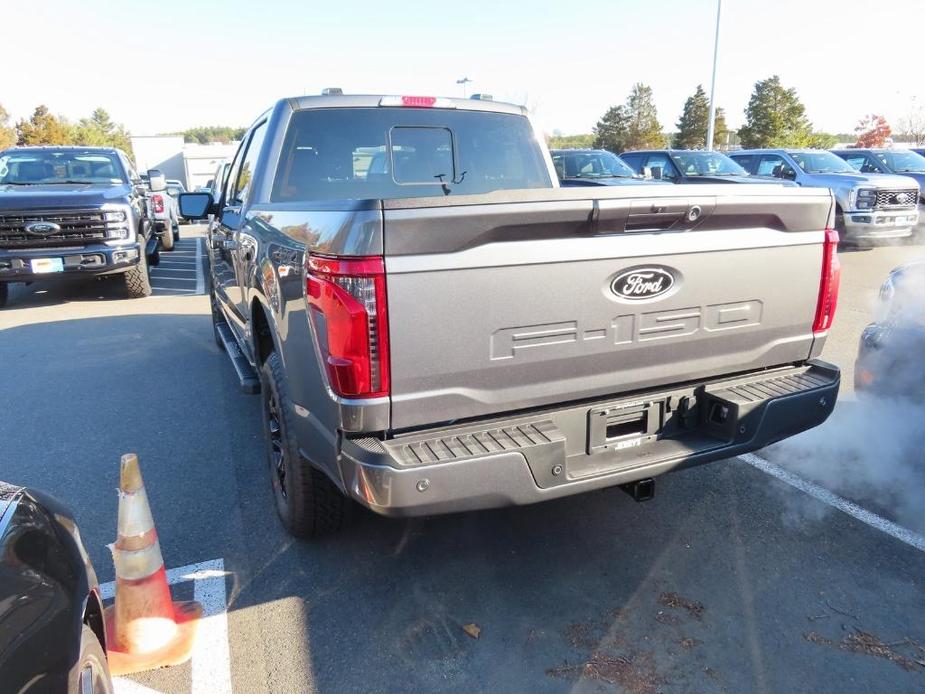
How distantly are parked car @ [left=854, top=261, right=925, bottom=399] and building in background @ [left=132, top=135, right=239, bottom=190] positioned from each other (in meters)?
38.2

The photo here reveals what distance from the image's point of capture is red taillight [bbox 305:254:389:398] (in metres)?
2.32

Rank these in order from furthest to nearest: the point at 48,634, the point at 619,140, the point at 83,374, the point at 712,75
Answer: the point at 619,140, the point at 712,75, the point at 83,374, the point at 48,634

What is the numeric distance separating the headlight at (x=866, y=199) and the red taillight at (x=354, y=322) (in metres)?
13.5

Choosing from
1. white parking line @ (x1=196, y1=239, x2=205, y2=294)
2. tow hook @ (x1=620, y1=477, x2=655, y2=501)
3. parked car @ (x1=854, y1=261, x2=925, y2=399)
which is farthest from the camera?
white parking line @ (x1=196, y1=239, x2=205, y2=294)

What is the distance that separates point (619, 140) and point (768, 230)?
4896 cm

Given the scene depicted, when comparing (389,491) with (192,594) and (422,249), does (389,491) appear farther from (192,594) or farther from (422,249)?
(192,594)

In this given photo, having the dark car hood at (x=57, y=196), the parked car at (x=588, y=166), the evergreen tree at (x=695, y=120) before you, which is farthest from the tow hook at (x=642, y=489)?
the evergreen tree at (x=695, y=120)

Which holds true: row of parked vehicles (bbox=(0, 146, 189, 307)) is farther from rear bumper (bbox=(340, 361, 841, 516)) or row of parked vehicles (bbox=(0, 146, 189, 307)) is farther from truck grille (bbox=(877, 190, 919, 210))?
truck grille (bbox=(877, 190, 919, 210))

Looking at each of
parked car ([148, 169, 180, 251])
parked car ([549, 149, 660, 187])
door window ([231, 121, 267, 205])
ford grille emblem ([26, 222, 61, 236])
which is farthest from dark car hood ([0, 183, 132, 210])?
parked car ([549, 149, 660, 187])

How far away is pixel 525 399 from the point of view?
2.66 meters

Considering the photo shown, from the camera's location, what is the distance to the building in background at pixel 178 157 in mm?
37884

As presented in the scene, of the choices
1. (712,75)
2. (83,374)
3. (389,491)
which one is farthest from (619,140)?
(389,491)

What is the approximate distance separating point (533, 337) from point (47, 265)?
890 cm

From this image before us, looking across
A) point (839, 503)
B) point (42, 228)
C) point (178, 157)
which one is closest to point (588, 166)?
point (42, 228)
